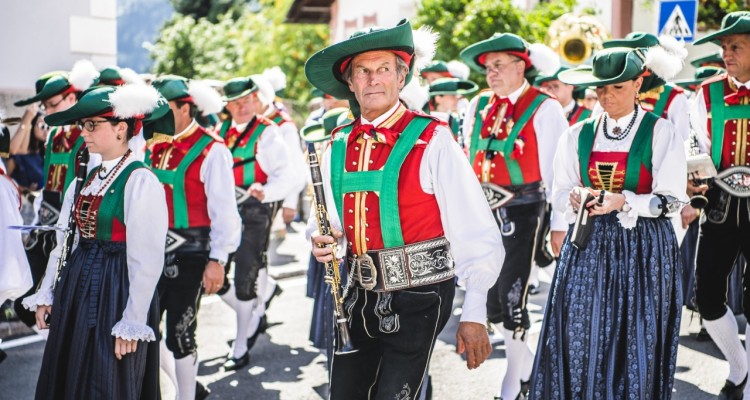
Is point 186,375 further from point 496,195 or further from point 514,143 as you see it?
point 514,143

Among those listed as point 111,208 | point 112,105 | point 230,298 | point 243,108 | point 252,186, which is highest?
point 243,108

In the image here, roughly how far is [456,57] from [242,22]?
2440 cm

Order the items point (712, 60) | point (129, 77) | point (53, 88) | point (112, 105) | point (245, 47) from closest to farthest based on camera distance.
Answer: point (112, 105) → point (129, 77) → point (53, 88) → point (712, 60) → point (245, 47)

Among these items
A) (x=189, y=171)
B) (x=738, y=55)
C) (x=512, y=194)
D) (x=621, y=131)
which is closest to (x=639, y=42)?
(x=621, y=131)

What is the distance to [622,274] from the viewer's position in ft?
14.0

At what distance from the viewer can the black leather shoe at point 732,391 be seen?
5254 mm

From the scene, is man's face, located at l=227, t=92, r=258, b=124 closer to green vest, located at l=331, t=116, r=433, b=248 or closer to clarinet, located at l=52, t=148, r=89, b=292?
clarinet, located at l=52, t=148, r=89, b=292

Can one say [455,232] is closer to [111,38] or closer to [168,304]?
[168,304]

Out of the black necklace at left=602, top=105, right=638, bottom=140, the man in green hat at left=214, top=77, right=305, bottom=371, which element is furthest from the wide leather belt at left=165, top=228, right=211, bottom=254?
the black necklace at left=602, top=105, right=638, bottom=140

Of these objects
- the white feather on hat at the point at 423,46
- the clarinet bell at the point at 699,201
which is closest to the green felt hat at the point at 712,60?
the clarinet bell at the point at 699,201

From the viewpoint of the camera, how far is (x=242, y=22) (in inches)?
1455

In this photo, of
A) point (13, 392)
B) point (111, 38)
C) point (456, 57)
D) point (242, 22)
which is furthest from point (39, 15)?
point (242, 22)

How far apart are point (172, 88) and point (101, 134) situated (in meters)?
1.25

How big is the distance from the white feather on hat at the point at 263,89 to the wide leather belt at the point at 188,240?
2.23 m
